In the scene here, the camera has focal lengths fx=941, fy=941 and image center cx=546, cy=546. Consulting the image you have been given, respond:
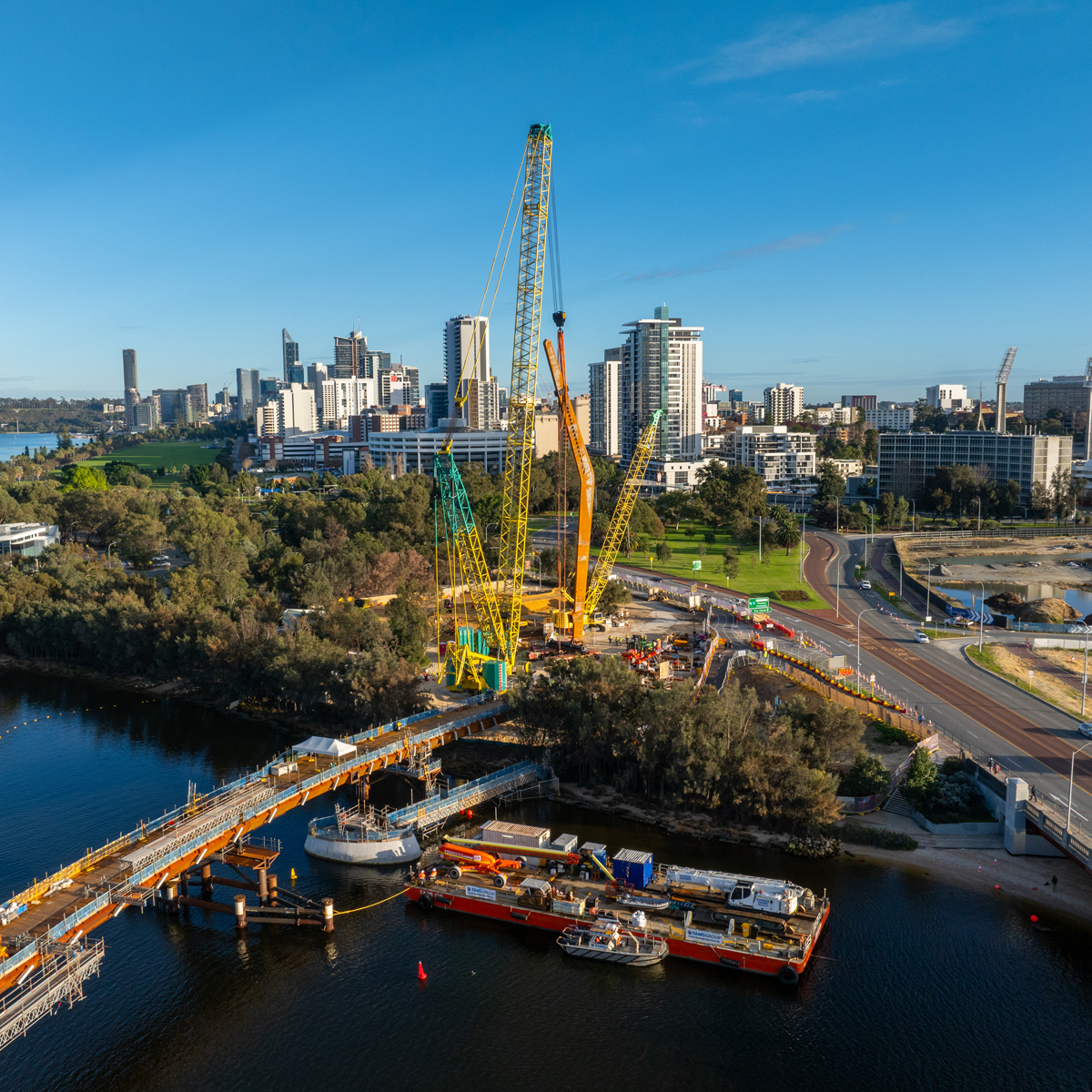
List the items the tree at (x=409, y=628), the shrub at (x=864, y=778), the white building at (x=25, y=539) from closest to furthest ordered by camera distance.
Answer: the shrub at (x=864, y=778)
the tree at (x=409, y=628)
the white building at (x=25, y=539)

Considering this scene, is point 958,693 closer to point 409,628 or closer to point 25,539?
point 409,628

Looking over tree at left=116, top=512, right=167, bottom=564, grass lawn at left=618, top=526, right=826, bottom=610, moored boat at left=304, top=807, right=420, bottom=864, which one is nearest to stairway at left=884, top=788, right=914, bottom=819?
moored boat at left=304, top=807, right=420, bottom=864

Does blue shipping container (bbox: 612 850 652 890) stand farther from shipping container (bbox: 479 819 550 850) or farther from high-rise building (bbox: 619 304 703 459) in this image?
high-rise building (bbox: 619 304 703 459)

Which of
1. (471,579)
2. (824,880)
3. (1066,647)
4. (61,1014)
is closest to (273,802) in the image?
(61,1014)


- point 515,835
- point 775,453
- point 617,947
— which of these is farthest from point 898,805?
point 775,453

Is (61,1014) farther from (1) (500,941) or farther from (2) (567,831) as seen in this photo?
(2) (567,831)

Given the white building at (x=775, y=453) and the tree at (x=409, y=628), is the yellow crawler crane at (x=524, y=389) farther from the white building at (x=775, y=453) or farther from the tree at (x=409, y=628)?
the white building at (x=775, y=453)

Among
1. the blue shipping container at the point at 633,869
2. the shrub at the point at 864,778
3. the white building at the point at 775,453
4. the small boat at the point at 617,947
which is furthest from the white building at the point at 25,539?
the white building at the point at 775,453
